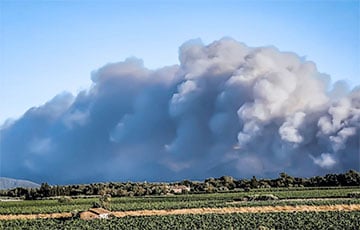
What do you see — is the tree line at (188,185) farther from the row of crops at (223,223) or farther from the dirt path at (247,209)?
the row of crops at (223,223)

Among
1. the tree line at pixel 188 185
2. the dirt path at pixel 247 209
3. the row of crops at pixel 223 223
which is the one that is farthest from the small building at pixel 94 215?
the tree line at pixel 188 185

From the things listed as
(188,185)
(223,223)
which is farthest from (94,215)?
(188,185)

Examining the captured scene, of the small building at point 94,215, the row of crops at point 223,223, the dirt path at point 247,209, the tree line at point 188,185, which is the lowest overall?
the row of crops at point 223,223

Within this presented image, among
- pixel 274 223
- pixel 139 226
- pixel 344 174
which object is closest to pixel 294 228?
pixel 274 223

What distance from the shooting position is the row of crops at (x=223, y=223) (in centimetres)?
4484

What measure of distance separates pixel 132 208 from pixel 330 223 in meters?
30.4

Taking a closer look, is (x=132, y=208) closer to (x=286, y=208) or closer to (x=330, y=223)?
(x=286, y=208)

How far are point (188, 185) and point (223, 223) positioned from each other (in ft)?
333

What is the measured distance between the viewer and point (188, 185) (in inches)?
5817

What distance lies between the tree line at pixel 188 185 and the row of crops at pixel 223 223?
68.8 meters

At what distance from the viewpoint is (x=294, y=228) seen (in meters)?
43.8

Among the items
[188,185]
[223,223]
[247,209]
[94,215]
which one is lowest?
[223,223]

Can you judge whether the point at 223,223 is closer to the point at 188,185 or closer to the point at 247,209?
the point at 247,209

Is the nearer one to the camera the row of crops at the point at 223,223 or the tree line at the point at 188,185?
the row of crops at the point at 223,223
